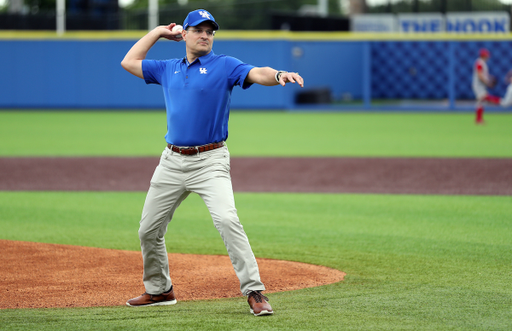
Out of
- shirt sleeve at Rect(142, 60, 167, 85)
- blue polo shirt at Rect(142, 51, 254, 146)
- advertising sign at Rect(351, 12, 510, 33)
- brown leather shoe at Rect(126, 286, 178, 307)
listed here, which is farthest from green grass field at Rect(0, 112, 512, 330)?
advertising sign at Rect(351, 12, 510, 33)

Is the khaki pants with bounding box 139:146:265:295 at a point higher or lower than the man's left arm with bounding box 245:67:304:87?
lower

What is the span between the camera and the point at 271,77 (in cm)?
445

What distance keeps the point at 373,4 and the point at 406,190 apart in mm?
29145

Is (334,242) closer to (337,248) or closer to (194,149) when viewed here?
(337,248)

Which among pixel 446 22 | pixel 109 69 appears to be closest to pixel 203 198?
pixel 109 69

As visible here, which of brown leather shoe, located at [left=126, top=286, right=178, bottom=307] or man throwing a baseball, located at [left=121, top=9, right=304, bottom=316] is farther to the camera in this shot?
brown leather shoe, located at [left=126, top=286, right=178, bottom=307]

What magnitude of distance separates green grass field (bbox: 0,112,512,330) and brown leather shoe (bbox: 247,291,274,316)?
0.23ft

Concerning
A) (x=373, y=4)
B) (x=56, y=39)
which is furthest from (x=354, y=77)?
(x=56, y=39)

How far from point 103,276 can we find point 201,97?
1.96m

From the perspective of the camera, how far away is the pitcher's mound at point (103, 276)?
16.5 feet

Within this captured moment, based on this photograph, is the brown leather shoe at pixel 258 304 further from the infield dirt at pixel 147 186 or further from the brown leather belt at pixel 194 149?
the brown leather belt at pixel 194 149

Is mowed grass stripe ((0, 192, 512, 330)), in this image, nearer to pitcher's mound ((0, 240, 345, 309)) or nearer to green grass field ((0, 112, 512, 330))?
green grass field ((0, 112, 512, 330))

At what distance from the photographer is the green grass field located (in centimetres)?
436

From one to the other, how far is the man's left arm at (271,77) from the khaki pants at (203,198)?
572mm
